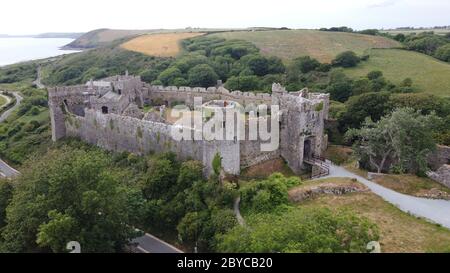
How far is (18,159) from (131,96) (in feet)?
46.1

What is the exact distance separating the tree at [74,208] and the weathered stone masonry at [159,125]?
7.49 meters

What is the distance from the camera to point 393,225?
2502 cm

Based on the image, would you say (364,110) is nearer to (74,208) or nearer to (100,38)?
(74,208)

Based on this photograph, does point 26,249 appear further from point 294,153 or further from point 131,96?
point 131,96

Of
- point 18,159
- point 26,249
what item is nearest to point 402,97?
point 26,249

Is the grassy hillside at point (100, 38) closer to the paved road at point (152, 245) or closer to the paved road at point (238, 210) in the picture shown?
the paved road at point (152, 245)

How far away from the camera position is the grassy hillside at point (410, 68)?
6388 cm

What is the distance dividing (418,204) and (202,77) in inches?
1854

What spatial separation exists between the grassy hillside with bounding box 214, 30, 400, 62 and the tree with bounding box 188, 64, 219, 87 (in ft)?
77.9

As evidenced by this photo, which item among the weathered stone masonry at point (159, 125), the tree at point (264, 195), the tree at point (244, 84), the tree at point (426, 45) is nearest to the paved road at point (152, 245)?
the tree at point (264, 195)

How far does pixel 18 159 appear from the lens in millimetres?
47250
